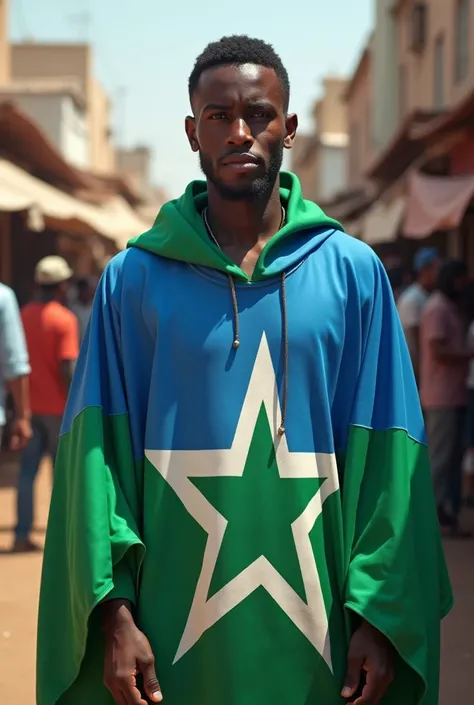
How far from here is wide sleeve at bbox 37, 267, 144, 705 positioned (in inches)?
86.4

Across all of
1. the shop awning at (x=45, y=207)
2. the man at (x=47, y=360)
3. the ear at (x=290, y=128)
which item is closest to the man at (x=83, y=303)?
the shop awning at (x=45, y=207)

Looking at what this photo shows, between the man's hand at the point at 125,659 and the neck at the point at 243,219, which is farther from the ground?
the neck at the point at 243,219

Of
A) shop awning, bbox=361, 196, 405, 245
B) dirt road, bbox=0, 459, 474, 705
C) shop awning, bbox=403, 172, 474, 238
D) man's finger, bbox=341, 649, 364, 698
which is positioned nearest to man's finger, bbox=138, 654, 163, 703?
man's finger, bbox=341, 649, 364, 698

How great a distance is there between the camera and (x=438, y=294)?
7.59 metres

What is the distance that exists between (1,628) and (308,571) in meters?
3.68

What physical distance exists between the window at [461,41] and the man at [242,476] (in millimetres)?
16502

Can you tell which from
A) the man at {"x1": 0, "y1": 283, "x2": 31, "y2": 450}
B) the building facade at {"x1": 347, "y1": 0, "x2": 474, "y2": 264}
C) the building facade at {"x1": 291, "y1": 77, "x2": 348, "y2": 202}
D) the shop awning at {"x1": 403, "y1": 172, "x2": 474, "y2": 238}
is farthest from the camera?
the building facade at {"x1": 291, "y1": 77, "x2": 348, "y2": 202}

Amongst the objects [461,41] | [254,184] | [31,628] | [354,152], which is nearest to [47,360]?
[31,628]

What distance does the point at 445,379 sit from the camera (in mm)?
7633

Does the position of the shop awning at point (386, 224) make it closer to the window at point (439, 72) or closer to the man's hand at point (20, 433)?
the man's hand at point (20, 433)

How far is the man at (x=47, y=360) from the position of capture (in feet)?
25.1

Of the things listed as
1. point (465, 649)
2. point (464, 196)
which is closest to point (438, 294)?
point (464, 196)

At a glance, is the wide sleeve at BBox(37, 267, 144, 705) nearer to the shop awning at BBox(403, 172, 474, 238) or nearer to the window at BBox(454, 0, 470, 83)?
the shop awning at BBox(403, 172, 474, 238)

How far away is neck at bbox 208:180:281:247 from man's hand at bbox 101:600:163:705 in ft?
2.49
